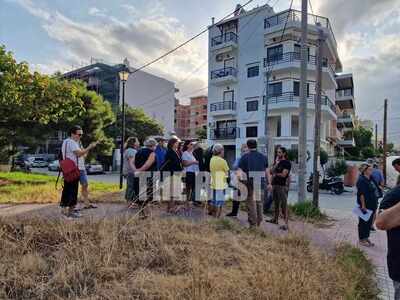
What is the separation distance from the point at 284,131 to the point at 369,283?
81.2 feet

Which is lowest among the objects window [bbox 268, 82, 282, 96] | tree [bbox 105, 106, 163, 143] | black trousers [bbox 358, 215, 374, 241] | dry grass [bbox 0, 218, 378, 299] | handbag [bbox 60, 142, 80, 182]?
black trousers [bbox 358, 215, 374, 241]

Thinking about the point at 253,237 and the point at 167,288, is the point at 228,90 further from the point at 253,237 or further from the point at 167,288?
the point at 167,288

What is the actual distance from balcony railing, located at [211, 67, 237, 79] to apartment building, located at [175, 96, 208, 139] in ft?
141

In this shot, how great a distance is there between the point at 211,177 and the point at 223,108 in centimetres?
2682

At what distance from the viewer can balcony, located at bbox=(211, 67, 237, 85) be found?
32094 millimetres

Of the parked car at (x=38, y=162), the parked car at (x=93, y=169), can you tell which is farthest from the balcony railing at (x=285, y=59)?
the parked car at (x=38, y=162)

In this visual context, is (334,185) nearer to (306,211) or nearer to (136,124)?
(306,211)

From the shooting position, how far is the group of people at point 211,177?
619 centimetres

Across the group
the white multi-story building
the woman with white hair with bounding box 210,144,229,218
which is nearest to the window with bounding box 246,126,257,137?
the white multi-story building

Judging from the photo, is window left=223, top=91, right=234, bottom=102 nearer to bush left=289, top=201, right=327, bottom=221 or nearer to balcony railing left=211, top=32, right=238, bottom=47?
balcony railing left=211, top=32, right=238, bottom=47

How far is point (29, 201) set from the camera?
26.6ft

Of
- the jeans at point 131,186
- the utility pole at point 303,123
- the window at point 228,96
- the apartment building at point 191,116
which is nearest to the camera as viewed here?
the jeans at point 131,186

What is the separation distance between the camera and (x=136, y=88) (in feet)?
171

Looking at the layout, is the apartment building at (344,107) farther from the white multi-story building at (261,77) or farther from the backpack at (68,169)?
the backpack at (68,169)
